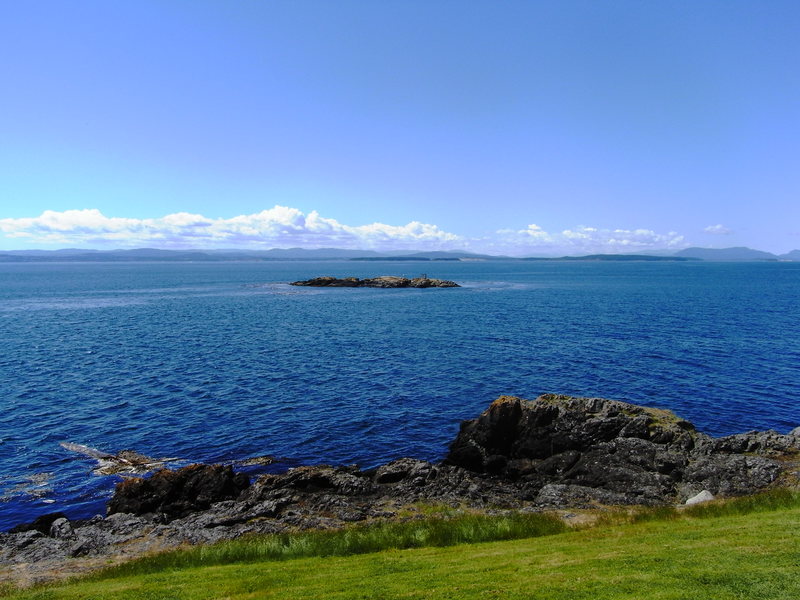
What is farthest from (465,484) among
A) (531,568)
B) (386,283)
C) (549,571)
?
(386,283)

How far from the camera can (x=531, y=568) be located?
688 inches

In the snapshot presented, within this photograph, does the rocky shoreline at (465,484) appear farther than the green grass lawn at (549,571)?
Yes

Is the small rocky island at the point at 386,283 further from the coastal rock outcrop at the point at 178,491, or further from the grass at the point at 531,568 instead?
the grass at the point at 531,568

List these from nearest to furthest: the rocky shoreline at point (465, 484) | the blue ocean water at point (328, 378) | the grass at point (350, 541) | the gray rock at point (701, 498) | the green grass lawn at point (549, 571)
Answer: the green grass lawn at point (549, 571)
the grass at point (350, 541)
the rocky shoreline at point (465, 484)
the gray rock at point (701, 498)
the blue ocean water at point (328, 378)

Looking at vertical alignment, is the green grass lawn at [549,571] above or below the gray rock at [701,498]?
above

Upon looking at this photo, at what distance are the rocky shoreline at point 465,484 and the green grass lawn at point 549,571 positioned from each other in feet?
16.6

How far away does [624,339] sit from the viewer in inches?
2918

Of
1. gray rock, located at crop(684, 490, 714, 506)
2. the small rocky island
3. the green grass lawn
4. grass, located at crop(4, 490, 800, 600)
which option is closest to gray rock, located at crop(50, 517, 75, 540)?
grass, located at crop(4, 490, 800, 600)

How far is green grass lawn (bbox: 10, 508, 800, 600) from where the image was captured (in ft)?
49.2

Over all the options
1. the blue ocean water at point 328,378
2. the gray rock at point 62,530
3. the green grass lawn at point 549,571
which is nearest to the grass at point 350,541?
the green grass lawn at point 549,571

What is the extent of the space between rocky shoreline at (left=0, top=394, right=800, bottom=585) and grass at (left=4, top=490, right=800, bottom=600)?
3668 millimetres

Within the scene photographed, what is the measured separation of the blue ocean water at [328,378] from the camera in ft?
120

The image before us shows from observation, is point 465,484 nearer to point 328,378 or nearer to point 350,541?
point 350,541

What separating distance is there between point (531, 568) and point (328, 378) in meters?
39.0
